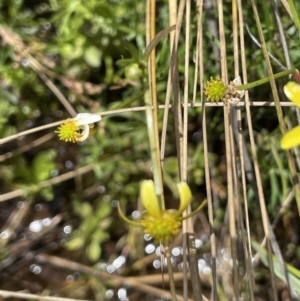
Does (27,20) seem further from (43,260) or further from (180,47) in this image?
(43,260)

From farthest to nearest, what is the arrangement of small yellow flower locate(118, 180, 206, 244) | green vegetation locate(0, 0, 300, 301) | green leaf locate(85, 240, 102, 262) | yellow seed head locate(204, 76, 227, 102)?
→ green leaf locate(85, 240, 102, 262)
green vegetation locate(0, 0, 300, 301)
yellow seed head locate(204, 76, 227, 102)
small yellow flower locate(118, 180, 206, 244)

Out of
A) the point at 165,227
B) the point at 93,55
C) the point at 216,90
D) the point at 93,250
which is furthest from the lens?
the point at 93,250

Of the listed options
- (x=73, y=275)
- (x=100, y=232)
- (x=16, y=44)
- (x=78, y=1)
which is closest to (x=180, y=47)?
(x=78, y=1)

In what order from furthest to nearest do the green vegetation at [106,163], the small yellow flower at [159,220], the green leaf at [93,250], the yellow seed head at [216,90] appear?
1. the green leaf at [93,250]
2. the green vegetation at [106,163]
3. the yellow seed head at [216,90]
4. the small yellow flower at [159,220]

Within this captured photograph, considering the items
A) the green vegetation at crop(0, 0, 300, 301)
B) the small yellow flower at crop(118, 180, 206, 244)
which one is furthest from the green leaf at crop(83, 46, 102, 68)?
the small yellow flower at crop(118, 180, 206, 244)

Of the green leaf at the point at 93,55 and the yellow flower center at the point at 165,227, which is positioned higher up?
the green leaf at the point at 93,55

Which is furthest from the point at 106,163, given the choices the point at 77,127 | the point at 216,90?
the point at 216,90

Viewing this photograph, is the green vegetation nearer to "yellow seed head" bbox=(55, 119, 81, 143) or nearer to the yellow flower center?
"yellow seed head" bbox=(55, 119, 81, 143)

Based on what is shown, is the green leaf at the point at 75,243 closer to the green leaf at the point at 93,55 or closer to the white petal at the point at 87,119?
the green leaf at the point at 93,55

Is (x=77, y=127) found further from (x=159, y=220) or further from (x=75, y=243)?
(x=75, y=243)

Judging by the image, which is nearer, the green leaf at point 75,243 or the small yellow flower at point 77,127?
the small yellow flower at point 77,127

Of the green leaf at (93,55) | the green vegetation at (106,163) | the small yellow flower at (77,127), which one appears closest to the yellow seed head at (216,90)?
the small yellow flower at (77,127)

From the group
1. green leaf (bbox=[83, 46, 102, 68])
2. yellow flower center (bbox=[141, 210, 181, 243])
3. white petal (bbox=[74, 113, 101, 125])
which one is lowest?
yellow flower center (bbox=[141, 210, 181, 243])

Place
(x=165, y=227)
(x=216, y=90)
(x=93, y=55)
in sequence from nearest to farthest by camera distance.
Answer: (x=165, y=227), (x=216, y=90), (x=93, y=55)
